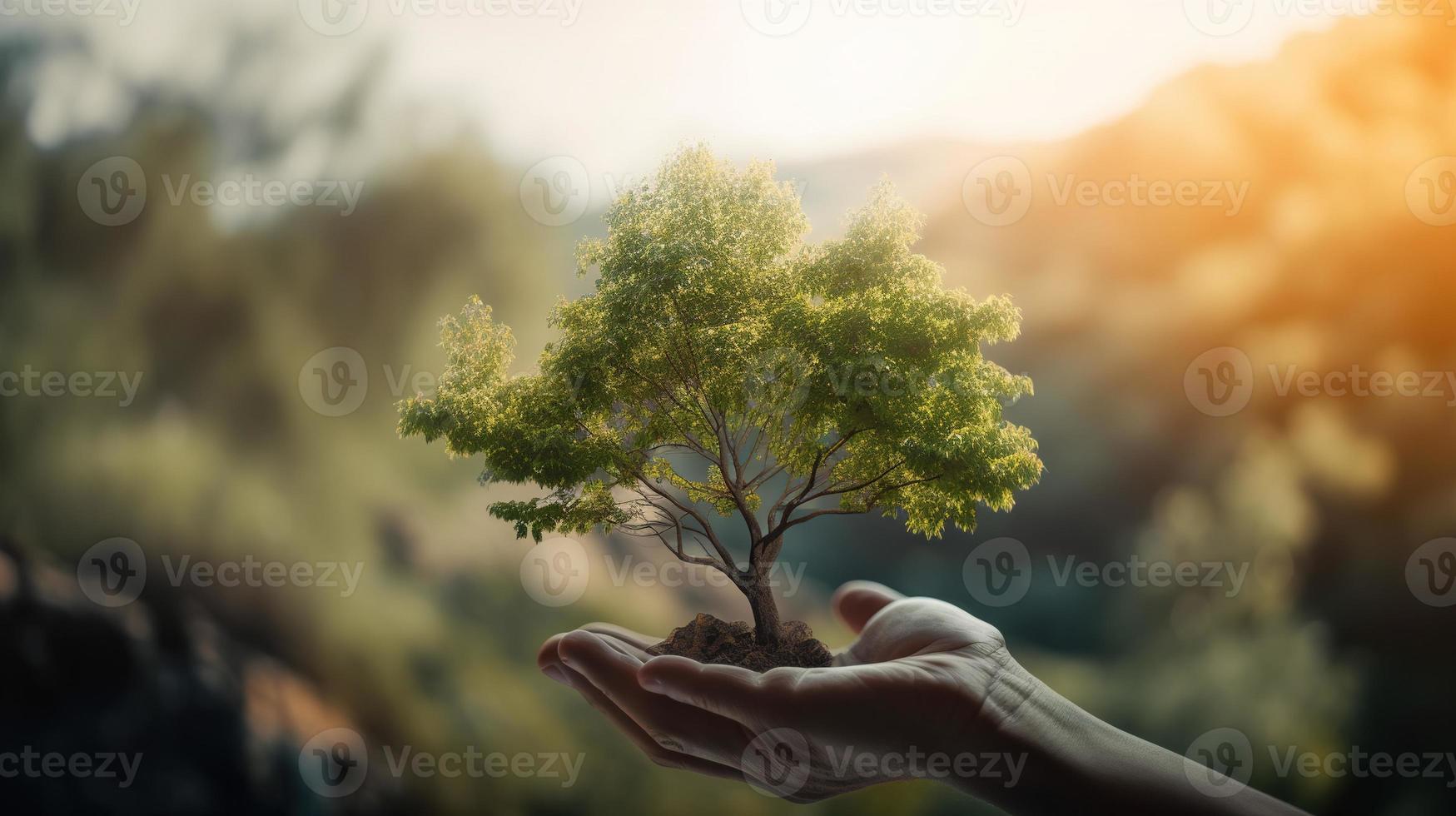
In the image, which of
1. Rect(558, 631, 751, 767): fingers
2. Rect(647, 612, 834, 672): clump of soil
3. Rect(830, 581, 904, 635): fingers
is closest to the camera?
Rect(558, 631, 751, 767): fingers

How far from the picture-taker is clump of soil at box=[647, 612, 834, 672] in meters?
7.44

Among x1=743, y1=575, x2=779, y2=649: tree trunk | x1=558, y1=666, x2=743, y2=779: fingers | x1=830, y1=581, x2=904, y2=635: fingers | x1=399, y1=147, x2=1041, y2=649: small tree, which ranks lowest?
x1=558, y1=666, x2=743, y2=779: fingers

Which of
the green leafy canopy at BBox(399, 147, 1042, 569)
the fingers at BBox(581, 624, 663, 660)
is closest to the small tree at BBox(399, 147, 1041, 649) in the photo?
the green leafy canopy at BBox(399, 147, 1042, 569)

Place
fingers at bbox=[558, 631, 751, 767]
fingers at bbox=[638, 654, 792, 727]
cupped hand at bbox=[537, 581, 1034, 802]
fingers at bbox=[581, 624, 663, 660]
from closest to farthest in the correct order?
cupped hand at bbox=[537, 581, 1034, 802], fingers at bbox=[638, 654, 792, 727], fingers at bbox=[558, 631, 751, 767], fingers at bbox=[581, 624, 663, 660]

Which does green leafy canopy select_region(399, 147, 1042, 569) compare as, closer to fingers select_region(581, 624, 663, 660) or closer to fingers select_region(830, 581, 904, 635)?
fingers select_region(581, 624, 663, 660)

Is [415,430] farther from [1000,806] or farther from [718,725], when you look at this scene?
[1000,806]

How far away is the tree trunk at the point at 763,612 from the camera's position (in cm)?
779

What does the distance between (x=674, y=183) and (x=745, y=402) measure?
2.21 meters

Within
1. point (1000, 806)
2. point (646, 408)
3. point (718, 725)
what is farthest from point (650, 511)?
point (1000, 806)

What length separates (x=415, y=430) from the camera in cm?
775

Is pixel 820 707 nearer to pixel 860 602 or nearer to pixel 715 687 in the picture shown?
pixel 715 687

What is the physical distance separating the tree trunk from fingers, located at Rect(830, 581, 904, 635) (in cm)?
236

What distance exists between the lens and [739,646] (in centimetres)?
761

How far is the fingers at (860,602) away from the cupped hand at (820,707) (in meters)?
1.96
